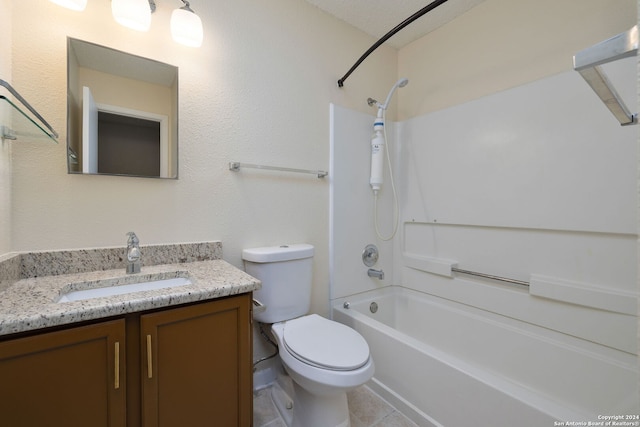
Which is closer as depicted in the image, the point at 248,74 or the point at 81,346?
the point at 81,346

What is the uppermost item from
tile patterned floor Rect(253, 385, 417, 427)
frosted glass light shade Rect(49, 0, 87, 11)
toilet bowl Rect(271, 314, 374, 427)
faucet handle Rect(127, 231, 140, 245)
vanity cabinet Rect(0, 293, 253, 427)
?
frosted glass light shade Rect(49, 0, 87, 11)

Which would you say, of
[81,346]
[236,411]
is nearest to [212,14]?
[81,346]

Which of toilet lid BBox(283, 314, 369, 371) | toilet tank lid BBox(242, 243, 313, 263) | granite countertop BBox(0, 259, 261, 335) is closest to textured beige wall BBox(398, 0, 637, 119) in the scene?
toilet tank lid BBox(242, 243, 313, 263)

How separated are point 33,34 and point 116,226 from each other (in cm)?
81

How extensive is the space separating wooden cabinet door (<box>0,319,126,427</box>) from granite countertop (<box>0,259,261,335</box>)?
0.05 meters

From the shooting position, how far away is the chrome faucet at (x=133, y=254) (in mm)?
1107

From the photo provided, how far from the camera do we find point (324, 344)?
4.00 feet

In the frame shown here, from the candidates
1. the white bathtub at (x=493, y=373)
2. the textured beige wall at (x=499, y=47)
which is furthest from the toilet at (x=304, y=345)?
the textured beige wall at (x=499, y=47)

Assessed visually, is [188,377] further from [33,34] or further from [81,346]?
[33,34]

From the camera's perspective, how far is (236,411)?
3.33 ft

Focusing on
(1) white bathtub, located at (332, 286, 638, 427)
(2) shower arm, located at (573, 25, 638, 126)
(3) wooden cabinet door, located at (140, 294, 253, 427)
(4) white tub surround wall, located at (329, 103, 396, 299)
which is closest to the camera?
(2) shower arm, located at (573, 25, 638, 126)

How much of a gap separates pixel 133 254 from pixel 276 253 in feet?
2.09

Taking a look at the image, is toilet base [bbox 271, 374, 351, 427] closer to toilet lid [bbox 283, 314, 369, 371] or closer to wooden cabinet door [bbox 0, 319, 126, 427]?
toilet lid [bbox 283, 314, 369, 371]

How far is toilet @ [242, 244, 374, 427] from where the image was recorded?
1.08 meters
